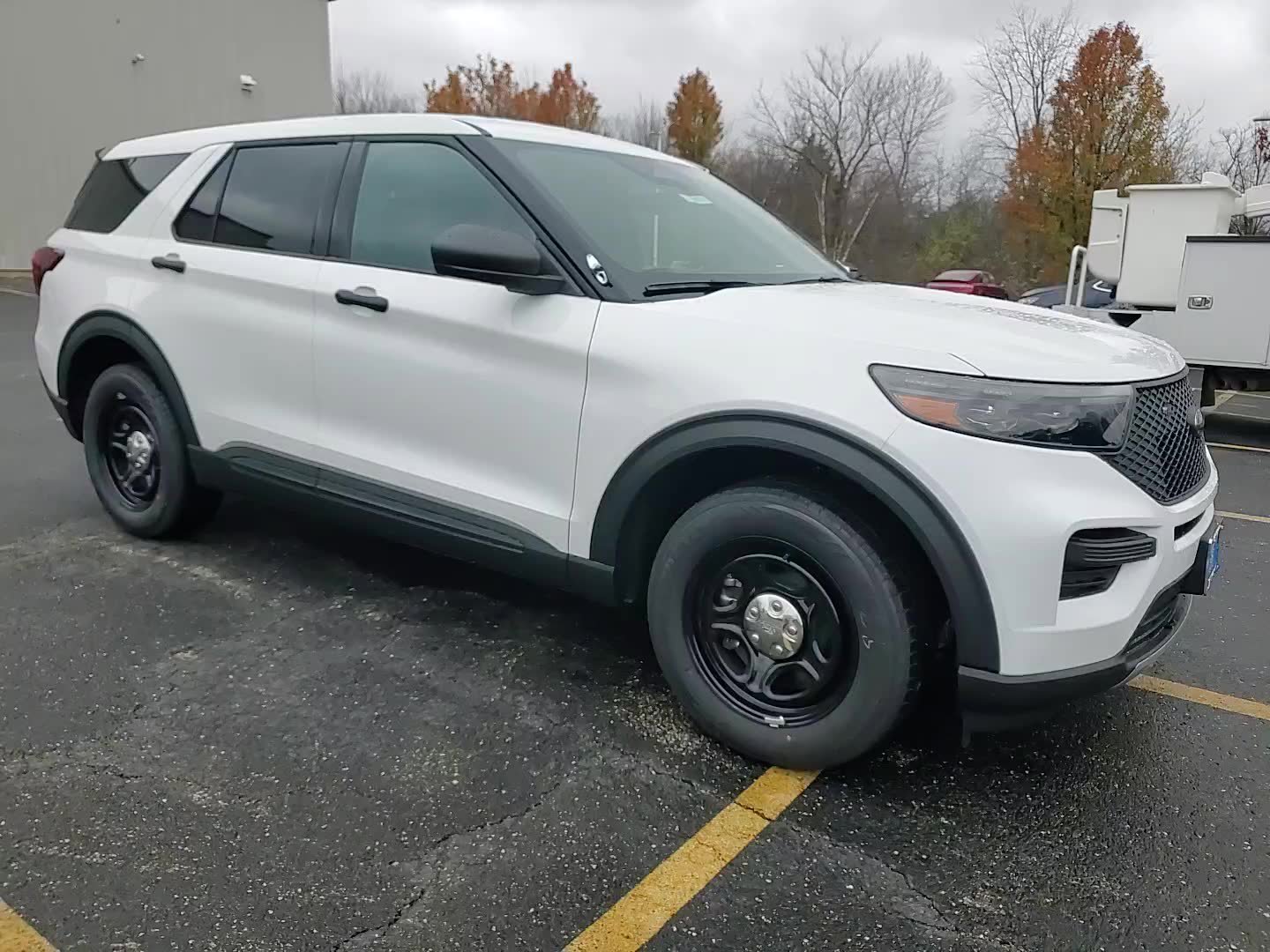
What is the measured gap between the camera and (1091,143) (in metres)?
22.2

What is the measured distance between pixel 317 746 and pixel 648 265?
1767mm

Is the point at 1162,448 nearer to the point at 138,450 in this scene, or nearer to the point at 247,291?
the point at 247,291

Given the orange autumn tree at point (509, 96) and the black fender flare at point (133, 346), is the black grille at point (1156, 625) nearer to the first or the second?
the black fender flare at point (133, 346)

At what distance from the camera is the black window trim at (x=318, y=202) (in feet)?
11.9

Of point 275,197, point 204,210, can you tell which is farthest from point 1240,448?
A: point 204,210

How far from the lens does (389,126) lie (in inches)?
140

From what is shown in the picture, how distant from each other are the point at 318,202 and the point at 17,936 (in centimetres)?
256

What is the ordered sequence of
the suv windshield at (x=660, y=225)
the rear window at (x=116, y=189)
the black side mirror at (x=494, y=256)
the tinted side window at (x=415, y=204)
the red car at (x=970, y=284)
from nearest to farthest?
the black side mirror at (x=494, y=256), the suv windshield at (x=660, y=225), the tinted side window at (x=415, y=204), the rear window at (x=116, y=189), the red car at (x=970, y=284)

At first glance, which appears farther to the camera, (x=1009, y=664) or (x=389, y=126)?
(x=389, y=126)

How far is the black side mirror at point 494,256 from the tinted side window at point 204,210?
5.37ft

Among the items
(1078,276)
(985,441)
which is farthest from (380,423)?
(1078,276)

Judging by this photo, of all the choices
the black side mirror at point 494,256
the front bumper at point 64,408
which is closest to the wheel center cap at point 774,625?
the black side mirror at point 494,256

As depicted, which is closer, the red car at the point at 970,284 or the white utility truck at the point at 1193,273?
the white utility truck at the point at 1193,273

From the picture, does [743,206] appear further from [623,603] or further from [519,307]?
[623,603]
